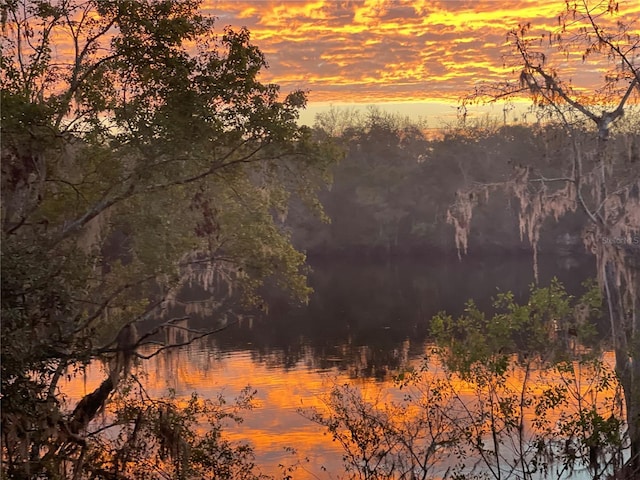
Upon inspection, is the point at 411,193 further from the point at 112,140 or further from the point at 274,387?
the point at 112,140

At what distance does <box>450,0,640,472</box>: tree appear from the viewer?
11148mm

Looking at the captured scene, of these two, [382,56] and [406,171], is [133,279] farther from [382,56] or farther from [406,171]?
[406,171]

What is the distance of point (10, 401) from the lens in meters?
7.04

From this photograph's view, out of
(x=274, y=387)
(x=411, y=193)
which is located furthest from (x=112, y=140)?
(x=411, y=193)

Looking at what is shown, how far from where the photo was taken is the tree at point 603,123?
11148 mm

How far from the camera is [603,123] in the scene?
1127 cm

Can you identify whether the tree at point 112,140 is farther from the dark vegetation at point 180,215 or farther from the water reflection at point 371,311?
the water reflection at point 371,311

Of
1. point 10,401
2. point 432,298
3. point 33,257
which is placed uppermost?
point 33,257

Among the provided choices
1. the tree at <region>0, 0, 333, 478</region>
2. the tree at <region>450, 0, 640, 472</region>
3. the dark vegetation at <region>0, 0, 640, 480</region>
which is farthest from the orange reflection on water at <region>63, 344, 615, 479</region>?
the tree at <region>0, 0, 333, 478</region>

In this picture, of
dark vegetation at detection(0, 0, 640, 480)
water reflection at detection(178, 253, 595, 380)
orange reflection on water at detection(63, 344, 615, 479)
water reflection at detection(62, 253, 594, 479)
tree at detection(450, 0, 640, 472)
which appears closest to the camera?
dark vegetation at detection(0, 0, 640, 480)

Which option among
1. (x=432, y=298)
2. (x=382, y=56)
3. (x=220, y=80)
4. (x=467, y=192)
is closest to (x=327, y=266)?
(x=432, y=298)

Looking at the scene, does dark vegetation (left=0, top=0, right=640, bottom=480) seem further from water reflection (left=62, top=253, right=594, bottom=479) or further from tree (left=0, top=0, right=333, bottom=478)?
water reflection (left=62, top=253, right=594, bottom=479)

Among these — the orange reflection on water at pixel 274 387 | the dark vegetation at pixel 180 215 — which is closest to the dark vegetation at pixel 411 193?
the orange reflection on water at pixel 274 387

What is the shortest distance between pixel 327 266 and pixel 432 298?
51.1 feet
